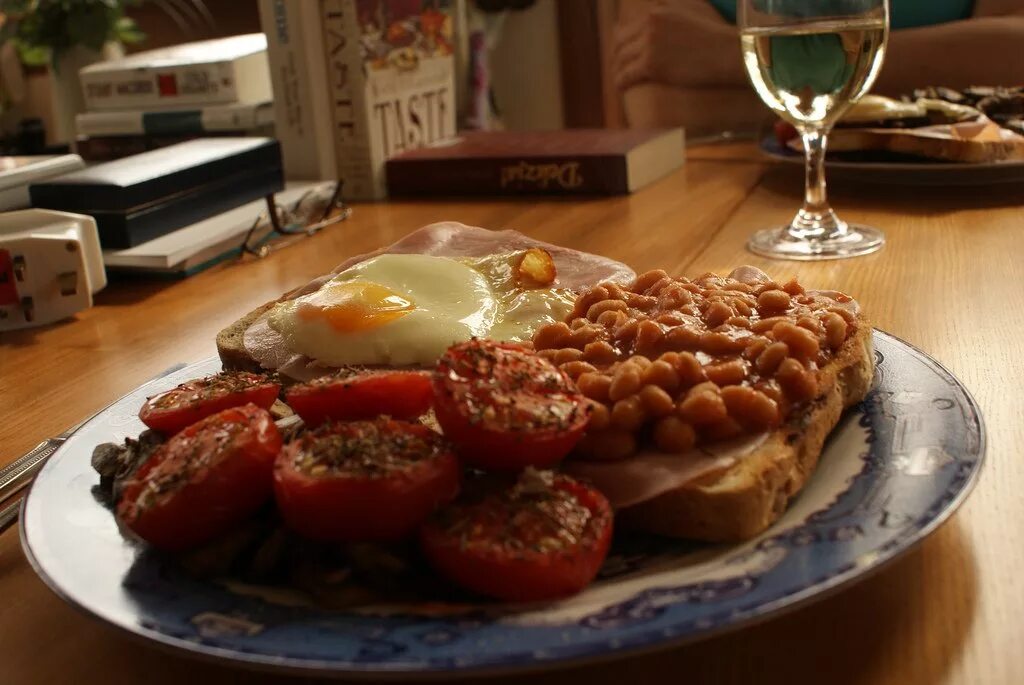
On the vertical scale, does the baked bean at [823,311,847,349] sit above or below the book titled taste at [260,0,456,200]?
below

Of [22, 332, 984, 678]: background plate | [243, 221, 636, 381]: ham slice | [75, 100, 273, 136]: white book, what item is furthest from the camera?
[75, 100, 273, 136]: white book

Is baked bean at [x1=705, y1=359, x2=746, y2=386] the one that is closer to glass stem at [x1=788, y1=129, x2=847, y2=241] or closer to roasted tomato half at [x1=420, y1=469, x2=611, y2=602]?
roasted tomato half at [x1=420, y1=469, x2=611, y2=602]

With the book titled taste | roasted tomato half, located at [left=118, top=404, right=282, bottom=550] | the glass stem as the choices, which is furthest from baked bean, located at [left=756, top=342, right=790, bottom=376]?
the book titled taste

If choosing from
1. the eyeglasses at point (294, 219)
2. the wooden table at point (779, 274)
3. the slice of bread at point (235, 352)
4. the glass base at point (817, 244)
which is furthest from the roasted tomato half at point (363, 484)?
the eyeglasses at point (294, 219)

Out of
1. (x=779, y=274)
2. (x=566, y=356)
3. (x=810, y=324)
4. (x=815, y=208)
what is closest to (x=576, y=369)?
(x=566, y=356)

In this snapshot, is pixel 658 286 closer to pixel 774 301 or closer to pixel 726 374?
pixel 774 301

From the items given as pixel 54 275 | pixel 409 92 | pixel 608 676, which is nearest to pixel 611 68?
pixel 409 92
